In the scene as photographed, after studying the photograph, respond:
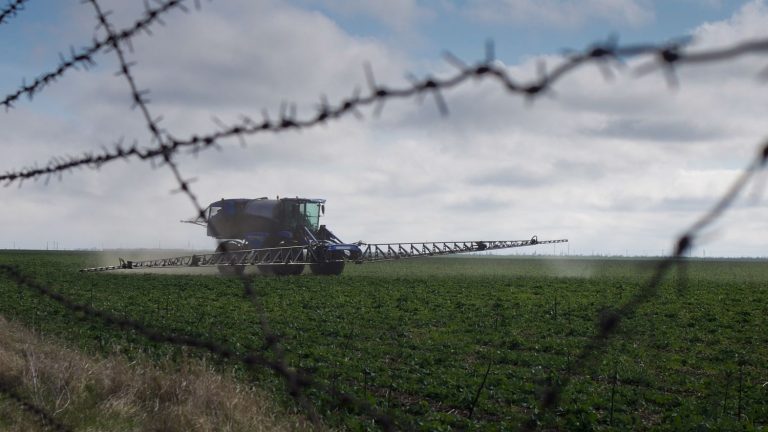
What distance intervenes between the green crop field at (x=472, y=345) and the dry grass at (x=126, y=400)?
140 cm

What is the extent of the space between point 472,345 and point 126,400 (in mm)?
8844

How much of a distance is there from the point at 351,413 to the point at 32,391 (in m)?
3.83

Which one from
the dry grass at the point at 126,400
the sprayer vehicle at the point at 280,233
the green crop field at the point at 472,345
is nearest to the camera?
the dry grass at the point at 126,400

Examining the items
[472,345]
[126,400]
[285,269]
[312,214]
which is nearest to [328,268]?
[285,269]

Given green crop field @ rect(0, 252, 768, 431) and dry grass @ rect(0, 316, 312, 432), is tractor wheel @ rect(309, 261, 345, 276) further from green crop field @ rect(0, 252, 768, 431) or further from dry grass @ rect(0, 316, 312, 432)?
dry grass @ rect(0, 316, 312, 432)

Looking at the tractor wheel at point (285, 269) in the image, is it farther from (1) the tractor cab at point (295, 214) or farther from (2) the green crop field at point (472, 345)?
(2) the green crop field at point (472, 345)

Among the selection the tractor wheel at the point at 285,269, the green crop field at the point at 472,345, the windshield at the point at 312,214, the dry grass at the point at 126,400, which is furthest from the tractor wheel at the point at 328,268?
the dry grass at the point at 126,400

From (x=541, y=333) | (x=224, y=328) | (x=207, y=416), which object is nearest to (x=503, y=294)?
(x=541, y=333)

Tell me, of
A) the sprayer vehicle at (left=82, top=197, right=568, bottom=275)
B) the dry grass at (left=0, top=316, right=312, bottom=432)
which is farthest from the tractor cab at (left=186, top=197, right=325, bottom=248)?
the dry grass at (left=0, top=316, right=312, bottom=432)

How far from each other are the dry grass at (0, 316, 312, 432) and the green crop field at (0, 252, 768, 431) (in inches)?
55.0

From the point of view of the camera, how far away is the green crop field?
31.8 ft

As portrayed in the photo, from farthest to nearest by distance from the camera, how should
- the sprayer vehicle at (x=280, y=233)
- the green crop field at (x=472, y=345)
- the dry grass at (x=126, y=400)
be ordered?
the sprayer vehicle at (x=280, y=233), the green crop field at (x=472, y=345), the dry grass at (x=126, y=400)

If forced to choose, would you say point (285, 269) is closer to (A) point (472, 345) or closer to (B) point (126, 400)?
(A) point (472, 345)

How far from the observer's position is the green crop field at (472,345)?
9.69 metres
